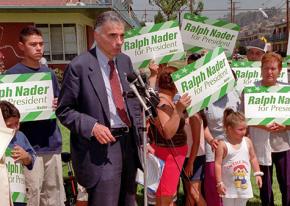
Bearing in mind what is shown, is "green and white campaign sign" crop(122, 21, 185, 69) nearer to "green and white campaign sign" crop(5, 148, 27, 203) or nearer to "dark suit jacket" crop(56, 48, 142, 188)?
"green and white campaign sign" crop(5, 148, 27, 203)

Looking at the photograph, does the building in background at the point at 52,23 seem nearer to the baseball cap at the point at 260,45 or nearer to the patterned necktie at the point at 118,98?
the baseball cap at the point at 260,45

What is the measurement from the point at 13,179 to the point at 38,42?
4.51 feet

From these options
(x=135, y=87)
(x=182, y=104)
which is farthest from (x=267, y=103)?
(x=135, y=87)

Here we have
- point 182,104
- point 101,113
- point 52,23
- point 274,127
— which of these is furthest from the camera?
point 52,23

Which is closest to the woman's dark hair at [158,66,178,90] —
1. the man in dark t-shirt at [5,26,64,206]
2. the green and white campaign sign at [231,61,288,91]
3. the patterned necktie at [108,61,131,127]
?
the patterned necktie at [108,61,131,127]

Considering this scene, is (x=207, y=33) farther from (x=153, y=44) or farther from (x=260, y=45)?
(x=153, y=44)

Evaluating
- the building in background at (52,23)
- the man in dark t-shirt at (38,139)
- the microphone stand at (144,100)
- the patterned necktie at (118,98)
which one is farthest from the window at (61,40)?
the microphone stand at (144,100)

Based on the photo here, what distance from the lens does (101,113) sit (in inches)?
135

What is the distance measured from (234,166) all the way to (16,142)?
210 cm

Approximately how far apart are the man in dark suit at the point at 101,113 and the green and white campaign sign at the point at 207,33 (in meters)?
3.11

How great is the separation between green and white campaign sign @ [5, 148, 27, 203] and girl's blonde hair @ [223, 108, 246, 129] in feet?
6.64

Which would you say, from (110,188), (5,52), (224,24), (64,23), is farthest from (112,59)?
(64,23)

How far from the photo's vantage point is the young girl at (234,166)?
4445 millimetres

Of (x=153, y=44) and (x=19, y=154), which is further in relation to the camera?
(x=153, y=44)
